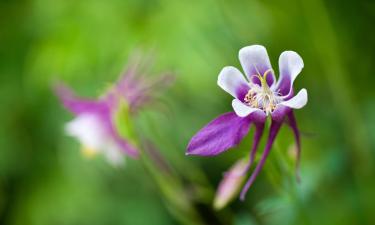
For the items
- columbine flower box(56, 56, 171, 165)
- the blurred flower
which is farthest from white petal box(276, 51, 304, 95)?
columbine flower box(56, 56, 171, 165)

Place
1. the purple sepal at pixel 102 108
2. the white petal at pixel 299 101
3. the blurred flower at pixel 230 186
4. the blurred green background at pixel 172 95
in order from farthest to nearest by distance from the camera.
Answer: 1. the blurred green background at pixel 172 95
2. the purple sepal at pixel 102 108
3. the blurred flower at pixel 230 186
4. the white petal at pixel 299 101

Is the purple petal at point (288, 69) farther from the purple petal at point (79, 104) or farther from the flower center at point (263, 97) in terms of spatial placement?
the purple petal at point (79, 104)

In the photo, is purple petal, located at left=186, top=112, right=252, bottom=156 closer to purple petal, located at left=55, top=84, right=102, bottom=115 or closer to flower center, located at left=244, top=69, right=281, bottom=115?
flower center, located at left=244, top=69, right=281, bottom=115

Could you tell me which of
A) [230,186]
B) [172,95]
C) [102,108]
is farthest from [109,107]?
[172,95]

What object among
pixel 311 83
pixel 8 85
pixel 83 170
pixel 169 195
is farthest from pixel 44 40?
pixel 169 195

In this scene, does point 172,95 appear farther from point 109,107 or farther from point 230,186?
point 230,186

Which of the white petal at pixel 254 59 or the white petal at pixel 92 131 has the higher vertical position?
the white petal at pixel 92 131

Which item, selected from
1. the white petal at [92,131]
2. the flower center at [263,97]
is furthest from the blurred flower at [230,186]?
the white petal at [92,131]
